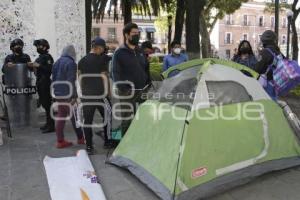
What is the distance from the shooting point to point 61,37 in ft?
32.4

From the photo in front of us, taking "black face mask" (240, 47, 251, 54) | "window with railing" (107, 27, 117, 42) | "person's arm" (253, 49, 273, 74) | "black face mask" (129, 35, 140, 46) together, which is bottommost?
"person's arm" (253, 49, 273, 74)

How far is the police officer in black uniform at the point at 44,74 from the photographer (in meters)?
7.95

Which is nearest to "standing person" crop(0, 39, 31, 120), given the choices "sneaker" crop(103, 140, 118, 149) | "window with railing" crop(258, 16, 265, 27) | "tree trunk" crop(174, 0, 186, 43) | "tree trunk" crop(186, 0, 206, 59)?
"sneaker" crop(103, 140, 118, 149)

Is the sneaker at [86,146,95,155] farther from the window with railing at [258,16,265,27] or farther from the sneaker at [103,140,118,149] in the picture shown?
the window with railing at [258,16,265,27]

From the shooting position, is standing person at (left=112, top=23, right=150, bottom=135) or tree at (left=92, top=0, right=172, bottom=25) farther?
tree at (left=92, top=0, right=172, bottom=25)

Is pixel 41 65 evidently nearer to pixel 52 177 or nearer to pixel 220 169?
pixel 52 177

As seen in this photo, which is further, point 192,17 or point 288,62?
point 192,17

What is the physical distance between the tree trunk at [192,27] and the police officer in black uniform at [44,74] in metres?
5.10

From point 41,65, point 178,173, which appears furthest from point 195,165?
point 41,65

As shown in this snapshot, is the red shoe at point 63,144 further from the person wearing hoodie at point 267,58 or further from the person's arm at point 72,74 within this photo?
the person wearing hoodie at point 267,58

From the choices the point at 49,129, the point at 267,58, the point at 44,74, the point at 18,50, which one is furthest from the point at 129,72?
the point at 18,50

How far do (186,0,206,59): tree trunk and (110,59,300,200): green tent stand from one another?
6.48 meters

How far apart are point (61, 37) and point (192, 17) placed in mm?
3829

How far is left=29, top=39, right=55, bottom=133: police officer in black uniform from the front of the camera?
→ 26.1 feet
